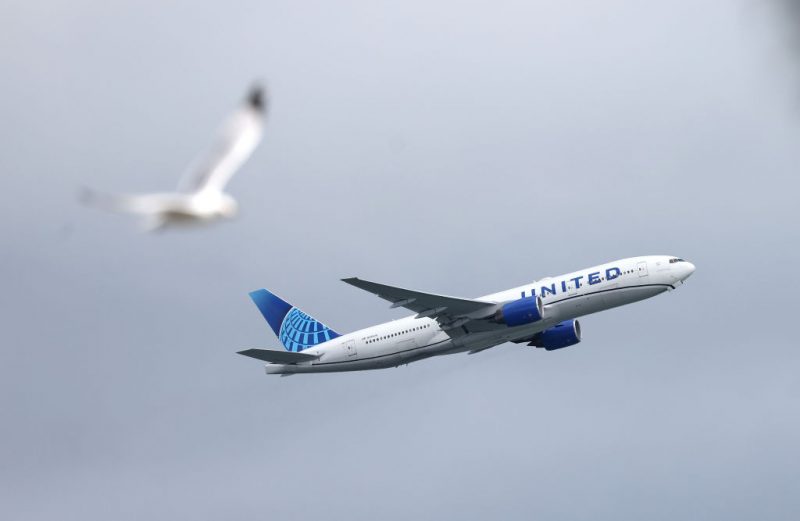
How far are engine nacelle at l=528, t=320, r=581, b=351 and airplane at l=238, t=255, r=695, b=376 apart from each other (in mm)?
2203

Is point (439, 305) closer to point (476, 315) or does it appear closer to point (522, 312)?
point (476, 315)

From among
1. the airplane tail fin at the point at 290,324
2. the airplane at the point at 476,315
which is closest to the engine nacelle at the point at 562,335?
the airplane at the point at 476,315

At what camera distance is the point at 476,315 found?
69500 mm

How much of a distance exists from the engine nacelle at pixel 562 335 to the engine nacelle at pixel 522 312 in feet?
32.4

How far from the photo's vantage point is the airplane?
6769 centimetres

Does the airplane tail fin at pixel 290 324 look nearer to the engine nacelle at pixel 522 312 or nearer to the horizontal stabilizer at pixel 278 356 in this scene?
the horizontal stabilizer at pixel 278 356

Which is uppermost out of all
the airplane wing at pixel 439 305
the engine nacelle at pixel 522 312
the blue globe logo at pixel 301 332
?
the blue globe logo at pixel 301 332

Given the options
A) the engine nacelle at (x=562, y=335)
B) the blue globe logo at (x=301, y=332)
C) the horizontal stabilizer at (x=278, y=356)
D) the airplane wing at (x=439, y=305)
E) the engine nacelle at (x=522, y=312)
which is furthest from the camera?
the blue globe logo at (x=301, y=332)

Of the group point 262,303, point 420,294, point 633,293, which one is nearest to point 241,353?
point 420,294

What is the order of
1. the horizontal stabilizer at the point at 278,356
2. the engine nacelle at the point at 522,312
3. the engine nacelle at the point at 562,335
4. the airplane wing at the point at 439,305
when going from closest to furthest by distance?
the airplane wing at the point at 439,305 < the engine nacelle at the point at 522,312 < the horizontal stabilizer at the point at 278,356 < the engine nacelle at the point at 562,335

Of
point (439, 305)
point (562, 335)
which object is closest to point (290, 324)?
point (439, 305)

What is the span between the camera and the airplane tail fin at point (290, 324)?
7838 centimetres

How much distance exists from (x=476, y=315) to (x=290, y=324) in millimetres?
18592

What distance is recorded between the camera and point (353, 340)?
7325 cm
